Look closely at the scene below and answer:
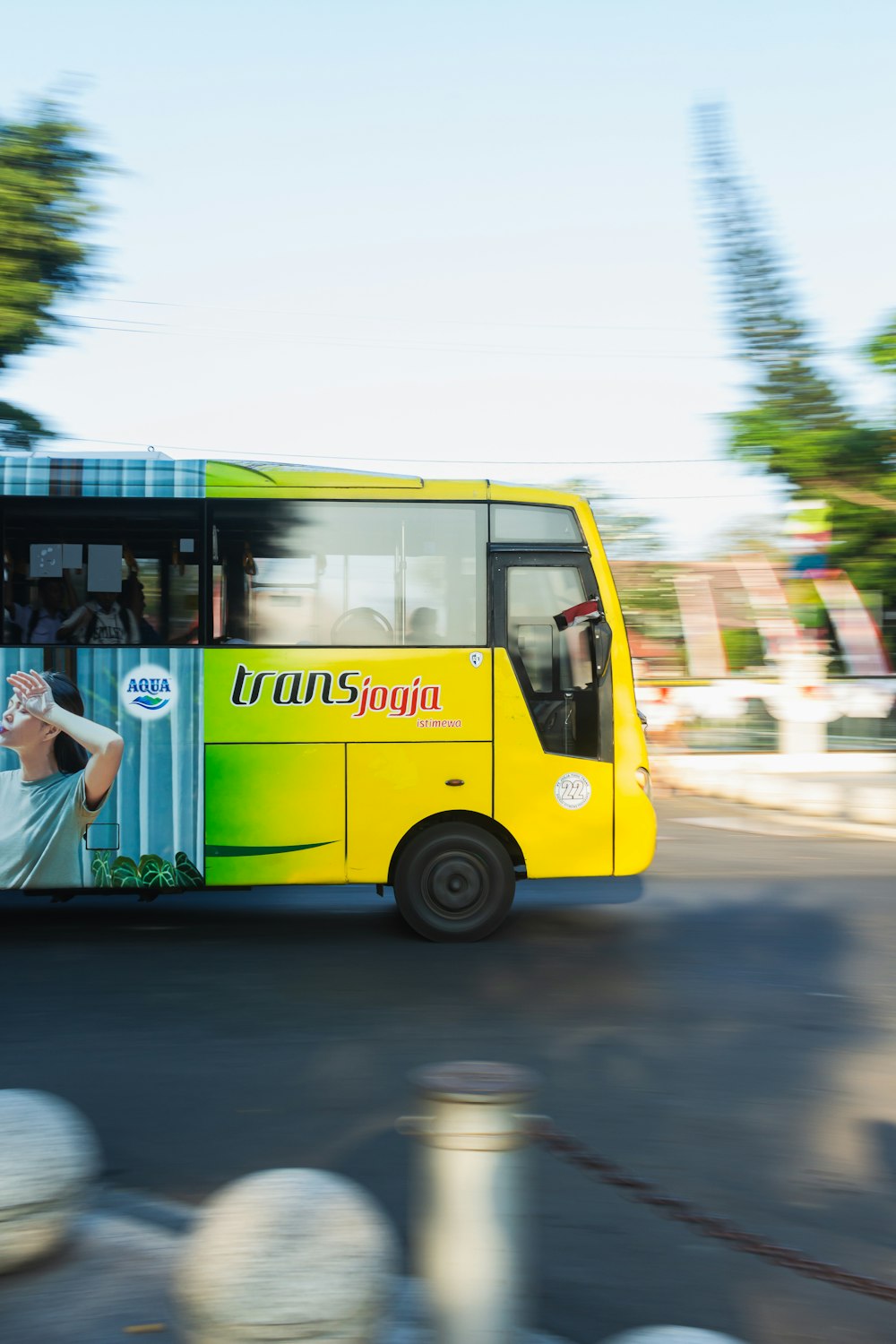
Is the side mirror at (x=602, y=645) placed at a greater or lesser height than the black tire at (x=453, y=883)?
greater

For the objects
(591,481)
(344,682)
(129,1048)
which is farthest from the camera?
(591,481)

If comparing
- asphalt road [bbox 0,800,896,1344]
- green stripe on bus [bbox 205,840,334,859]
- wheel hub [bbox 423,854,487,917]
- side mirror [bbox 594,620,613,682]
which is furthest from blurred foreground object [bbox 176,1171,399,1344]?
side mirror [bbox 594,620,613,682]

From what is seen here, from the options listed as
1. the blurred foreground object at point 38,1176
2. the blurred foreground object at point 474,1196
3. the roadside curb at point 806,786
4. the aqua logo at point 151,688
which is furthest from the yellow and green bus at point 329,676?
the roadside curb at point 806,786

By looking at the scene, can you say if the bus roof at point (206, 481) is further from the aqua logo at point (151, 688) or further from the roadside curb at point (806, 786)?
the roadside curb at point (806, 786)

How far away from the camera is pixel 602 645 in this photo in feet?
27.4

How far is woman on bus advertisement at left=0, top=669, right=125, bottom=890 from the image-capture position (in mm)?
8227

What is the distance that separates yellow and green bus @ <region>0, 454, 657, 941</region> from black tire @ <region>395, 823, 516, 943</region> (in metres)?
0.01

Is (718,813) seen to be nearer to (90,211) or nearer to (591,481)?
(90,211)

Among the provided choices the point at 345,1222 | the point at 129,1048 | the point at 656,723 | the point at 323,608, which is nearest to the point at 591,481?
the point at 656,723

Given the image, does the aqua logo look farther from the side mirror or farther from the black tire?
the side mirror

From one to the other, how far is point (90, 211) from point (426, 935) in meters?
12.2

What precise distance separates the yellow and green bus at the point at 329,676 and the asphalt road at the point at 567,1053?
0.66 metres

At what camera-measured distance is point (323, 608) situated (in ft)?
27.6

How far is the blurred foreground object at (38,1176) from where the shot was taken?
350 centimetres
